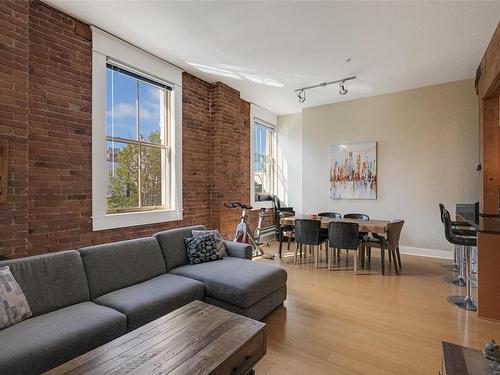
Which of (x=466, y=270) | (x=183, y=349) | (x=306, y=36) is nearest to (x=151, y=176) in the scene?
(x=306, y=36)

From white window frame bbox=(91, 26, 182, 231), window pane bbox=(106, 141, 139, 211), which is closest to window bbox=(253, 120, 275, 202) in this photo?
white window frame bbox=(91, 26, 182, 231)

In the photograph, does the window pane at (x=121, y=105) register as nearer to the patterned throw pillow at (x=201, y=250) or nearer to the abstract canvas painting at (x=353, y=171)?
the patterned throw pillow at (x=201, y=250)

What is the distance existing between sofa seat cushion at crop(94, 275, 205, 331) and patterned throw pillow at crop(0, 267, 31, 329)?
51 cm

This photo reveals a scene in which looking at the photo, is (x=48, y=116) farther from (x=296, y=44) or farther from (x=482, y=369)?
(x=482, y=369)

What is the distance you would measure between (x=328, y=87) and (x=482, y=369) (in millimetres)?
4714

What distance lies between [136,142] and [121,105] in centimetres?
53

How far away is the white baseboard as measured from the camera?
193 inches

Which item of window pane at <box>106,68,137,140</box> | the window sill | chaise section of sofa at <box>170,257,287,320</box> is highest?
window pane at <box>106,68,137,140</box>

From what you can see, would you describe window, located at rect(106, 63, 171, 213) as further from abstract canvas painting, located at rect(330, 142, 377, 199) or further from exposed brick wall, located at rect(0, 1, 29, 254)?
abstract canvas painting, located at rect(330, 142, 377, 199)

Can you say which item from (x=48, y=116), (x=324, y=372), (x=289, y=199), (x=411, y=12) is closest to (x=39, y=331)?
(x=324, y=372)

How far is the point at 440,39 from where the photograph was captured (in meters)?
3.37

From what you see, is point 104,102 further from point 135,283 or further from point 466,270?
point 466,270

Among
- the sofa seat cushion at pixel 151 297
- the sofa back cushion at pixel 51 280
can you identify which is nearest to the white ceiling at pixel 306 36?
the sofa back cushion at pixel 51 280

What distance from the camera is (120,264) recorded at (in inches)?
101
